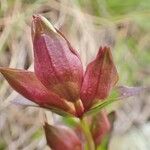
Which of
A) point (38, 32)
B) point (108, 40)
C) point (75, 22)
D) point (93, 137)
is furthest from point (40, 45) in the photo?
point (108, 40)

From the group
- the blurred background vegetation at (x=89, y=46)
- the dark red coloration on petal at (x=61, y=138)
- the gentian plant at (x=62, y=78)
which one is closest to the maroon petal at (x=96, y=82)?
the gentian plant at (x=62, y=78)

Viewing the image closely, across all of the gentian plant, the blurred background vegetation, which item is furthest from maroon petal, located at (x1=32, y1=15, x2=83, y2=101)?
the blurred background vegetation

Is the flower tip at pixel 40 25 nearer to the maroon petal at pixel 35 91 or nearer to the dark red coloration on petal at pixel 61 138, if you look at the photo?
the maroon petal at pixel 35 91

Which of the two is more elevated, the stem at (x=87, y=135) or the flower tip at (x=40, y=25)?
the flower tip at (x=40, y=25)

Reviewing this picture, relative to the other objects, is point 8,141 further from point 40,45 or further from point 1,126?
point 40,45

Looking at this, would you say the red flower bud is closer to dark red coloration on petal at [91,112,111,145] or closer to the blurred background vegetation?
dark red coloration on petal at [91,112,111,145]
